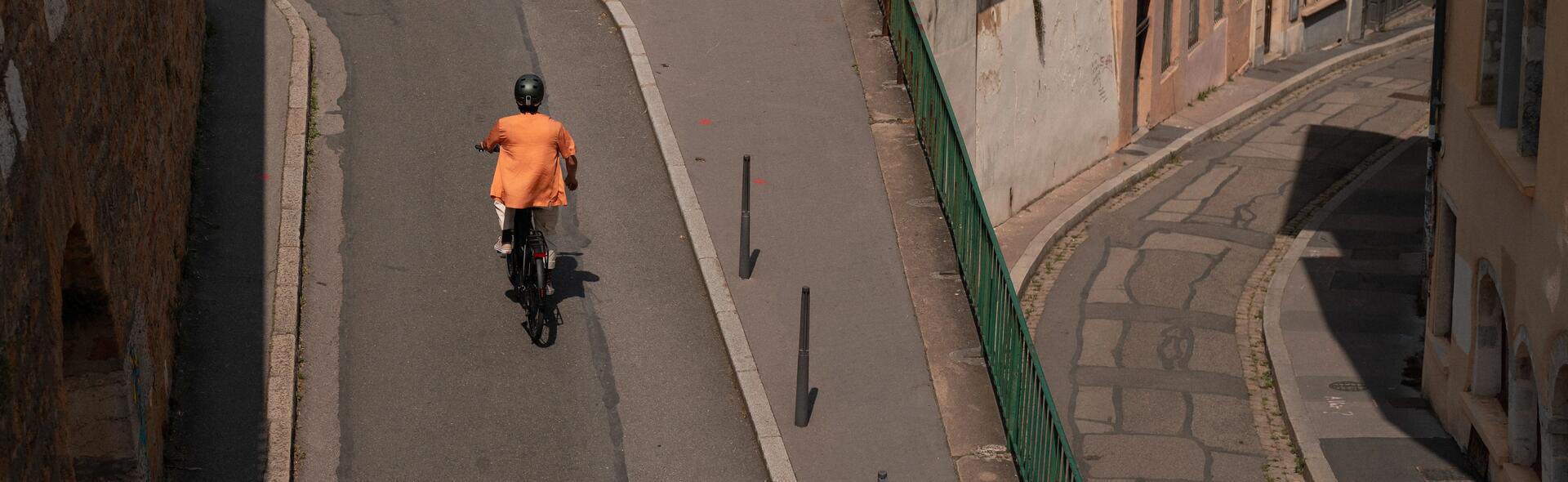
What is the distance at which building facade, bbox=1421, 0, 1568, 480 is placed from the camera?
12.0 meters

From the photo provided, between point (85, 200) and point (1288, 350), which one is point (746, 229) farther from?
point (1288, 350)

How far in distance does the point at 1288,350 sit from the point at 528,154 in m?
9.72

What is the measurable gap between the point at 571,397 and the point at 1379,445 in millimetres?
8172

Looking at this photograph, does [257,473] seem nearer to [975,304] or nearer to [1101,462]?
[975,304]

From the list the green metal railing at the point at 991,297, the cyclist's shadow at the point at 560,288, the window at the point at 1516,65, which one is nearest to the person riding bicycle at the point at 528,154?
the cyclist's shadow at the point at 560,288

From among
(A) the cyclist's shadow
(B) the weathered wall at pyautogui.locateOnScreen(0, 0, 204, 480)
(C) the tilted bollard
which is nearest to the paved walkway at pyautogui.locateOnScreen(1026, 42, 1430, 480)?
(C) the tilted bollard

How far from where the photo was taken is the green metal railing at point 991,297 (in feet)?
31.1

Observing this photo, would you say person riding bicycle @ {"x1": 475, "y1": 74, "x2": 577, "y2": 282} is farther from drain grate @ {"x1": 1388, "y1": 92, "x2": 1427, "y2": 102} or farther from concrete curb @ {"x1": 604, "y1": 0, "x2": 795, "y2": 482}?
drain grate @ {"x1": 1388, "y1": 92, "x2": 1427, "y2": 102}

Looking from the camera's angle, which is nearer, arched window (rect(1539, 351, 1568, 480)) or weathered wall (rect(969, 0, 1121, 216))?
arched window (rect(1539, 351, 1568, 480))

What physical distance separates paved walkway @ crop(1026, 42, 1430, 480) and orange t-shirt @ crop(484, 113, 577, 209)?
6.29m

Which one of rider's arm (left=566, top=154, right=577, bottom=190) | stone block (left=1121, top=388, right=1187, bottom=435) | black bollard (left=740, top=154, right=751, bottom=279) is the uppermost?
rider's arm (left=566, top=154, right=577, bottom=190)

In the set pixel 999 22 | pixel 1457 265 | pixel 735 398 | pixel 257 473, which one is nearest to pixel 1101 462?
pixel 1457 265

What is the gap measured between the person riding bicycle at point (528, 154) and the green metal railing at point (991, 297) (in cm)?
271

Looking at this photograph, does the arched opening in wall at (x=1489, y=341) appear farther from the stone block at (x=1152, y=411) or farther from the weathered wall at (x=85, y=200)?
the weathered wall at (x=85, y=200)
